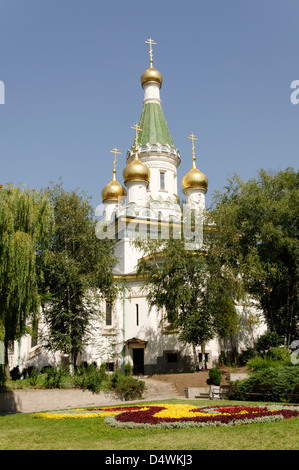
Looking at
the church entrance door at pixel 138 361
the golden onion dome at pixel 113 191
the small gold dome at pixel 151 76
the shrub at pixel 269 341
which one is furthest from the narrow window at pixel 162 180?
the shrub at pixel 269 341

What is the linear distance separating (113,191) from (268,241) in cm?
1812

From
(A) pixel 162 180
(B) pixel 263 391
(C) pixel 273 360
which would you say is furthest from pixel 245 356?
(A) pixel 162 180

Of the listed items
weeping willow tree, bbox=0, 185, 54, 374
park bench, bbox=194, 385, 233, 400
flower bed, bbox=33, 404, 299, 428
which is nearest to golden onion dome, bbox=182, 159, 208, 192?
park bench, bbox=194, 385, 233, 400

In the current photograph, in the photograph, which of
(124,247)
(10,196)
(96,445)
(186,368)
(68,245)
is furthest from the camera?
(124,247)

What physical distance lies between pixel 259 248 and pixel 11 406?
14833 mm

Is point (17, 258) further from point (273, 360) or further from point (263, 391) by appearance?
point (273, 360)

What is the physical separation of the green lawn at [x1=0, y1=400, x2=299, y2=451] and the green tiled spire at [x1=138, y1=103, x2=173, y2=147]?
30.3 meters

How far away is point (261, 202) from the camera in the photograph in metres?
24.7

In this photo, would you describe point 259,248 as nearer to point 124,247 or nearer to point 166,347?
point 166,347

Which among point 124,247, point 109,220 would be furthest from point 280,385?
point 109,220

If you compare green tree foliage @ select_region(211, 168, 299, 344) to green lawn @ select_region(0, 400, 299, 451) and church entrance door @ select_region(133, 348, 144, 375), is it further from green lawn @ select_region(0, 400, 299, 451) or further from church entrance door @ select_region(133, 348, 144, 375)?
green lawn @ select_region(0, 400, 299, 451)

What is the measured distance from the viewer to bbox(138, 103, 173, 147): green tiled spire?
38.8 meters
